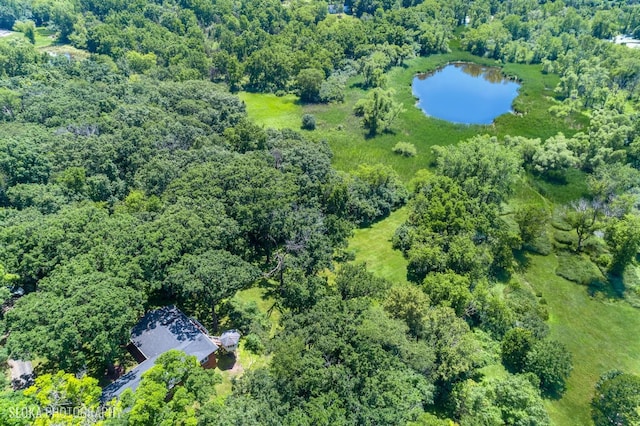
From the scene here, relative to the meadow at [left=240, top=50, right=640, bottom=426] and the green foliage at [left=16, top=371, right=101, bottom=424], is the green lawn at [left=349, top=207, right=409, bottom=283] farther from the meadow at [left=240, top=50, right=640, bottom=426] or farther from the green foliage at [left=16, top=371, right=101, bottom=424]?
the green foliage at [left=16, top=371, right=101, bottom=424]

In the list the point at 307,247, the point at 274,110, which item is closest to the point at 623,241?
the point at 307,247

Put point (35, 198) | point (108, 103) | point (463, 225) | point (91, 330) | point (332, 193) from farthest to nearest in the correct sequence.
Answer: point (108, 103)
point (332, 193)
point (463, 225)
point (35, 198)
point (91, 330)

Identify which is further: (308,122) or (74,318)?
(308,122)

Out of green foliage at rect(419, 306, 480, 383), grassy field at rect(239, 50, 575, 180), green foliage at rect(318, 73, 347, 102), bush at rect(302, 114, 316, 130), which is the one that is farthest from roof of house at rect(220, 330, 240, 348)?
green foliage at rect(318, 73, 347, 102)

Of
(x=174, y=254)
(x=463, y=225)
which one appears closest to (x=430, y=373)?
(x=463, y=225)

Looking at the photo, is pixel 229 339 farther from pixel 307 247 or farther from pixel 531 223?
pixel 531 223

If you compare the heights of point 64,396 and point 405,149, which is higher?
point 64,396

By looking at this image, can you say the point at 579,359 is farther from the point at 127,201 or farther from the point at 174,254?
the point at 127,201
